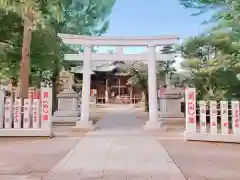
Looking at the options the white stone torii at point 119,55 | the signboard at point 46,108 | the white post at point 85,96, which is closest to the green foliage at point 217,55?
the white stone torii at point 119,55

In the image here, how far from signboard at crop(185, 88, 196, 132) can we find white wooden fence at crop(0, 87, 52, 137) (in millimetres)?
3668

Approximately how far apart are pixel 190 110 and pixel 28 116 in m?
4.34

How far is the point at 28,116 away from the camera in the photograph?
26.8 feet

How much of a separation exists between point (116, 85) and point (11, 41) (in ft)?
70.4

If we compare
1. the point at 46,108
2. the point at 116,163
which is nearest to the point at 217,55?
the point at 46,108

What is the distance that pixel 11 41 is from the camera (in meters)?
12.4

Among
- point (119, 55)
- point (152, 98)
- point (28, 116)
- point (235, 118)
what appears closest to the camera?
point (235, 118)

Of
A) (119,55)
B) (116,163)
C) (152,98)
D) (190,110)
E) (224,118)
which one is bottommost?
(116,163)

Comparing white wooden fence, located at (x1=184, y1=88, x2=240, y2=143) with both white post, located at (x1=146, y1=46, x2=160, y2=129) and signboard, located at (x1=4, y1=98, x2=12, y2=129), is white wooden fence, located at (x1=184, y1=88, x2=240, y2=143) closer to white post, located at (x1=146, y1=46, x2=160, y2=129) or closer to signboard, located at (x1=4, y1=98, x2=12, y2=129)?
white post, located at (x1=146, y1=46, x2=160, y2=129)

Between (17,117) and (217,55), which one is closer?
(17,117)

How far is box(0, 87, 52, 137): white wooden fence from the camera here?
807cm

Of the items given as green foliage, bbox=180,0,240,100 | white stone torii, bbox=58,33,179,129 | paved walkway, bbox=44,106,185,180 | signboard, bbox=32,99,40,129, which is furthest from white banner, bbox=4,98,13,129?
green foliage, bbox=180,0,240,100

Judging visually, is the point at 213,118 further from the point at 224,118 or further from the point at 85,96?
the point at 85,96

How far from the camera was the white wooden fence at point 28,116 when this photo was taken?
26.5 feet
